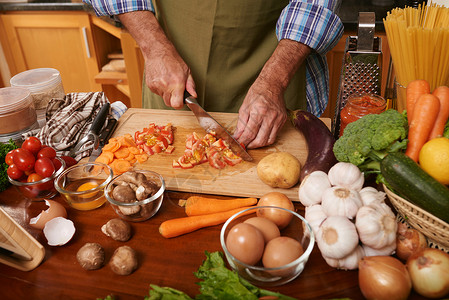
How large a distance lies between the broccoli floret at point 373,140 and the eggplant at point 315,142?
17 centimetres

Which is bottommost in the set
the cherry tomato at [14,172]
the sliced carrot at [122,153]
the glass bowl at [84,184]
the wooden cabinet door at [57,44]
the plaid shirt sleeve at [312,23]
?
the wooden cabinet door at [57,44]

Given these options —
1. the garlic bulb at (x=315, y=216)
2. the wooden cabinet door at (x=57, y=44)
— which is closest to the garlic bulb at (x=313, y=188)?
the garlic bulb at (x=315, y=216)

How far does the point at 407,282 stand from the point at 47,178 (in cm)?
128

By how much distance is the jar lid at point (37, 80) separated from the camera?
1924 mm

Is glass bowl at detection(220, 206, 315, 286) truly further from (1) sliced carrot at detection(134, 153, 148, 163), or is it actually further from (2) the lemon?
(1) sliced carrot at detection(134, 153, 148, 163)

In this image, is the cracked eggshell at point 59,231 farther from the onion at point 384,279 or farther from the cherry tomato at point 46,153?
the onion at point 384,279

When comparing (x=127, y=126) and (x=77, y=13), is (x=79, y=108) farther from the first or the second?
(x=77, y=13)

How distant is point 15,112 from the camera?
1727 mm

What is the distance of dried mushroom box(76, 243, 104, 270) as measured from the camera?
1.14m

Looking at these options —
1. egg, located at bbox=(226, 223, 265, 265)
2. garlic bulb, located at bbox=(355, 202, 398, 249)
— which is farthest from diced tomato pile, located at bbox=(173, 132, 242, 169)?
garlic bulb, located at bbox=(355, 202, 398, 249)

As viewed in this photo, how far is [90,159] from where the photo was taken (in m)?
1.71

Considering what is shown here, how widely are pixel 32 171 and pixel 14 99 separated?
484mm

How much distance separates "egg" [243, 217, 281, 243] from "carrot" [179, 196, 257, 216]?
269 mm

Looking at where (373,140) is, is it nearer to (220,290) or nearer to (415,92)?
(415,92)
